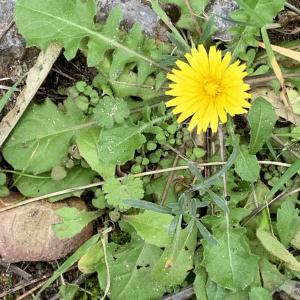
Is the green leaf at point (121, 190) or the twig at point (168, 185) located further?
the twig at point (168, 185)

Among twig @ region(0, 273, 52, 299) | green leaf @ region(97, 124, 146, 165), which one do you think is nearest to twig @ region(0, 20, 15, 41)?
green leaf @ region(97, 124, 146, 165)

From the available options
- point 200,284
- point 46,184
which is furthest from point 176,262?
point 46,184

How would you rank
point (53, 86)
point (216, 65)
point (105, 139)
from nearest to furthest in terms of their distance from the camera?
point (216, 65) → point (105, 139) → point (53, 86)

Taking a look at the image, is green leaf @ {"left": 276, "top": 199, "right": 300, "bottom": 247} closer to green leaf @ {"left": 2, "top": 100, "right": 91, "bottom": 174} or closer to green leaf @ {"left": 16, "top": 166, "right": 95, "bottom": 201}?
green leaf @ {"left": 16, "top": 166, "right": 95, "bottom": 201}

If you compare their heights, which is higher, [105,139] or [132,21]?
[132,21]

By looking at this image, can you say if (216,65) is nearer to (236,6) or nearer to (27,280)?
(236,6)

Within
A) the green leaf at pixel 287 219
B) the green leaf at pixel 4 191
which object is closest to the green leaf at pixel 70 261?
the green leaf at pixel 4 191

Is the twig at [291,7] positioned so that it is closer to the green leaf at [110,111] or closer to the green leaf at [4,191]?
the green leaf at [110,111]

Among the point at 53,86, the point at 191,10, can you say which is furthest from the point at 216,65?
the point at 53,86
